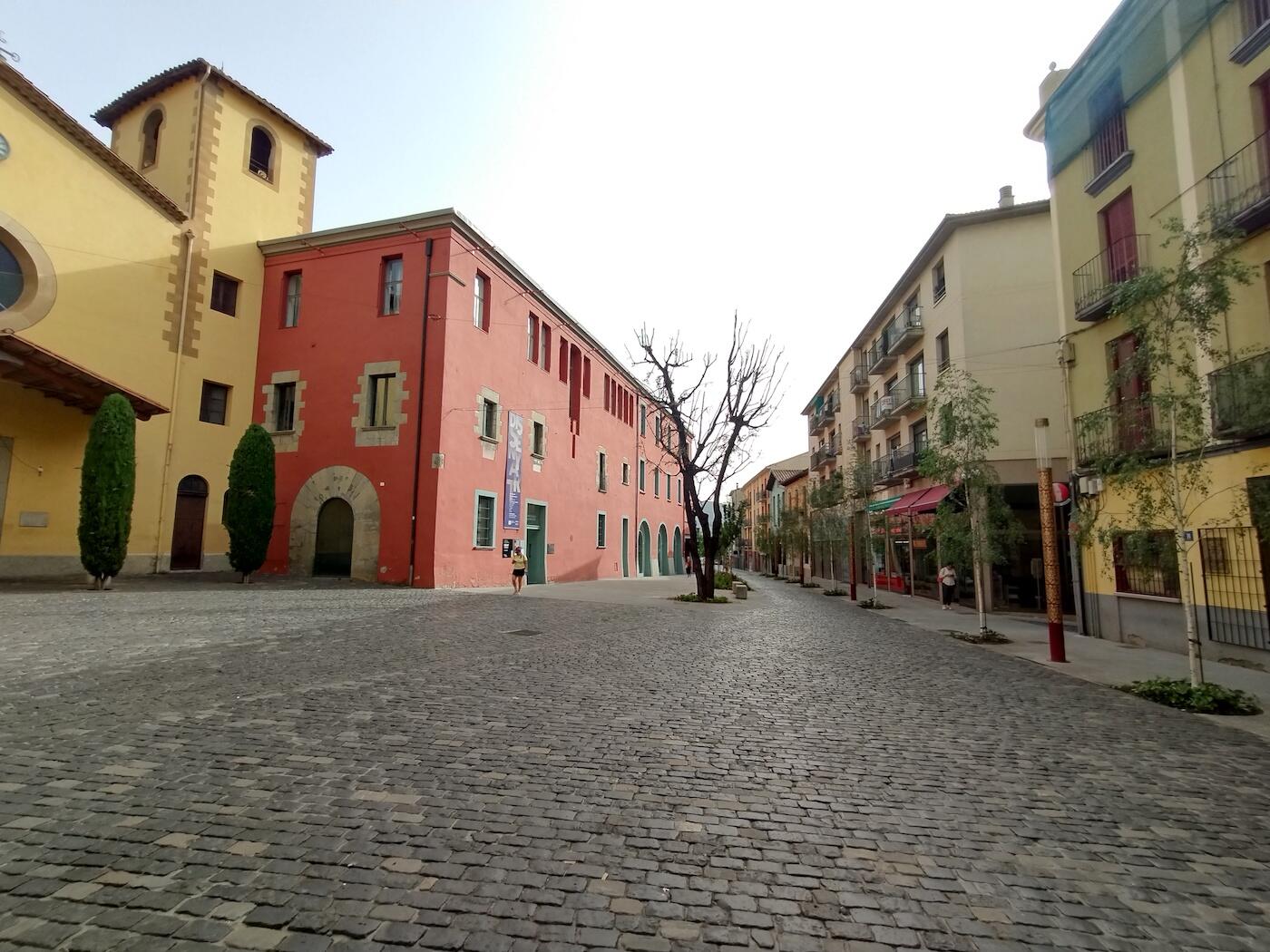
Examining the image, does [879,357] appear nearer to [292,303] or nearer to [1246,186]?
[1246,186]

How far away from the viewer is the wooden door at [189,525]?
19594 mm

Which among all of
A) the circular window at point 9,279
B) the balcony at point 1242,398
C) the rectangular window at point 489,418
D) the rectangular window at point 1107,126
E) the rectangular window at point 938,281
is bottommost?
the balcony at point 1242,398

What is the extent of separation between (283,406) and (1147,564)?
75.2ft

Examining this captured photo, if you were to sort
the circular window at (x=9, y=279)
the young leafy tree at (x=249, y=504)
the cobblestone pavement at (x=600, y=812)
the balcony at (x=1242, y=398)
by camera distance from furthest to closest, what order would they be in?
the young leafy tree at (x=249, y=504) → the circular window at (x=9, y=279) → the balcony at (x=1242, y=398) → the cobblestone pavement at (x=600, y=812)

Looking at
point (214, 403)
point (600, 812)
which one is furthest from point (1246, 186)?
point (214, 403)

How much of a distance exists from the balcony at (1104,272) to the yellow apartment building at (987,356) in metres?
5.85

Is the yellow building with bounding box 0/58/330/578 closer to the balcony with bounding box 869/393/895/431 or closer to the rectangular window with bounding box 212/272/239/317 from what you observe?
the rectangular window with bounding box 212/272/239/317

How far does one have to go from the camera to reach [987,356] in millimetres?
20516

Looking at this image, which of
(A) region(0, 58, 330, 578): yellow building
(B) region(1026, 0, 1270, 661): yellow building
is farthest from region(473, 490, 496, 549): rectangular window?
(B) region(1026, 0, 1270, 661): yellow building

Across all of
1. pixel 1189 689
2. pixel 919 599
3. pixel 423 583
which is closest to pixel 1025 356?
pixel 919 599

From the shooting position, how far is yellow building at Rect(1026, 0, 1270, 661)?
927 cm

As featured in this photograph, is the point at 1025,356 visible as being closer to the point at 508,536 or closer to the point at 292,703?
the point at 508,536

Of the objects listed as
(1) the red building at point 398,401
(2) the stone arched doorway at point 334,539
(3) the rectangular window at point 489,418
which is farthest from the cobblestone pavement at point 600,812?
(3) the rectangular window at point 489,418

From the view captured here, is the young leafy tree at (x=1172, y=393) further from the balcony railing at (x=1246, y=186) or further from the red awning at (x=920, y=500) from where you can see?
the red awning at (x=920, y=500)
